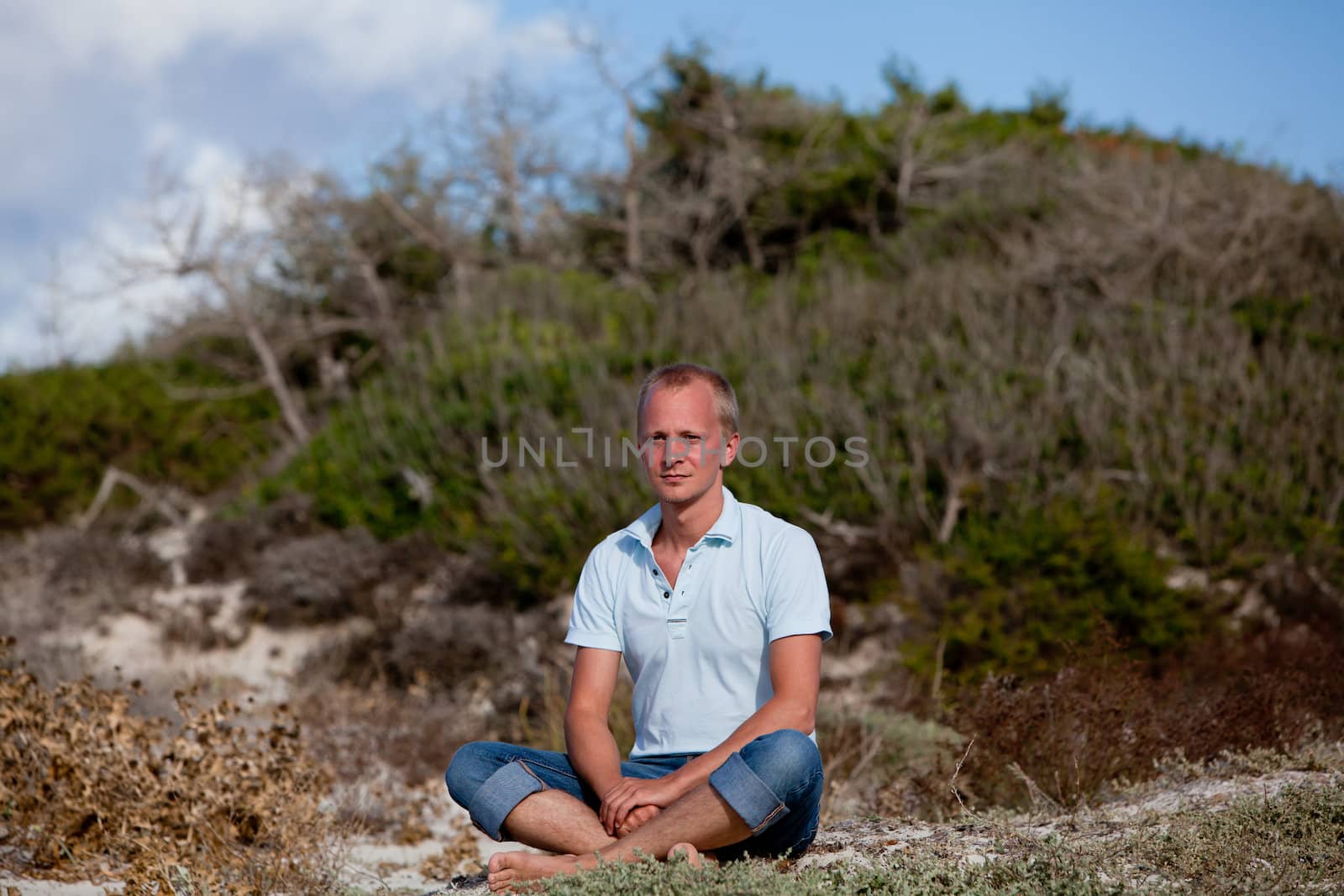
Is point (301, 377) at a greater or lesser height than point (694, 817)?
greater

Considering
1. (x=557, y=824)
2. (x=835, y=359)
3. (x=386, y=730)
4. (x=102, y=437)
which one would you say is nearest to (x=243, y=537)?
(x=102, y=437)

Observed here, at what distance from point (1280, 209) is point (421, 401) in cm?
763

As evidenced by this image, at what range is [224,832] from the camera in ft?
13.2

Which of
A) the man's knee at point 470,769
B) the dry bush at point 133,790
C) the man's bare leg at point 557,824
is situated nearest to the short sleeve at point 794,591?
the man's bare leg at point 557,824

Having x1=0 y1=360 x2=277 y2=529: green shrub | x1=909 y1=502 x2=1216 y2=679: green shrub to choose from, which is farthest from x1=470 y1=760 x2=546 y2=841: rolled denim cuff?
x1=0 y1=360 x2=277 y2=529: green shrub

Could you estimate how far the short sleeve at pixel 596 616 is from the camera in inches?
126

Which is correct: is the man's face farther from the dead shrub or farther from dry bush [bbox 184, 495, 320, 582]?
dry bush [bbox 184, 495, 320, 582]

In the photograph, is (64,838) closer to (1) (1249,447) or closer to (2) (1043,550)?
(2) (1043,550)

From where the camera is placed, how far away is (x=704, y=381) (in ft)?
10.3

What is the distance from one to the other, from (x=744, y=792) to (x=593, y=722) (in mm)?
553

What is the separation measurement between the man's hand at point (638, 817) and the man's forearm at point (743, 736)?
0.33ft

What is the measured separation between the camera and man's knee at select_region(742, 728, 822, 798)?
2.77 m

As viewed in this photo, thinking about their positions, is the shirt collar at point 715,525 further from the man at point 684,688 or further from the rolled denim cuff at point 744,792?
the rolled denim cuff at point 744,792

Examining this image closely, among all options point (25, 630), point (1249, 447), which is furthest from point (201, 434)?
point (1249, 447)
